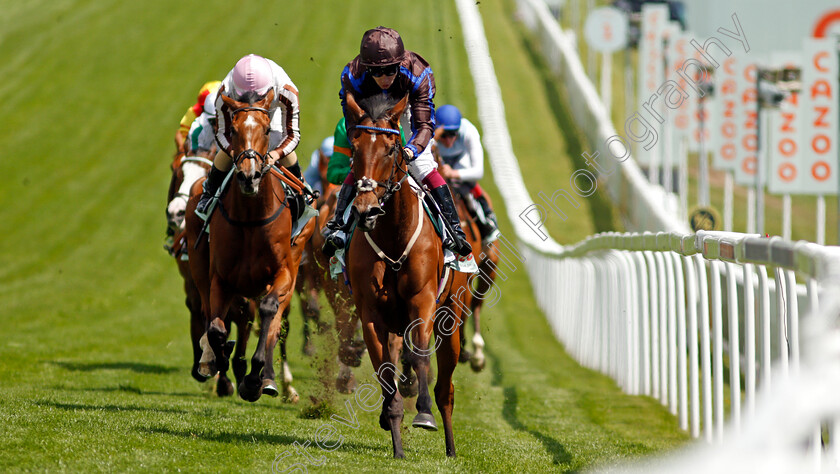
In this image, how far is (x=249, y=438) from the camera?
622cm

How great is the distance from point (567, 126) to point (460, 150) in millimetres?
23265

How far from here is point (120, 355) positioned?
1137 cm

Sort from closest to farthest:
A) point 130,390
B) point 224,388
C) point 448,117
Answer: point 224,388 → point 130,390 → point 448,117

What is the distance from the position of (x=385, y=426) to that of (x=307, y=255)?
3.88 meters

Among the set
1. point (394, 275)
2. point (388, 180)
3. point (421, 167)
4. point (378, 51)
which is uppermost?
point (378, 51)

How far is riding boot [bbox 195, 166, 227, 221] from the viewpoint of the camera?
7.32 metres

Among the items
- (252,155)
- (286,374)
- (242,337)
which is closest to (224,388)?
(242,337)

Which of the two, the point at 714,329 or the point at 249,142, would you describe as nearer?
the point at 714,329

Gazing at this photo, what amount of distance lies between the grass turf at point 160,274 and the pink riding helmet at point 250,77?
2.21 metres

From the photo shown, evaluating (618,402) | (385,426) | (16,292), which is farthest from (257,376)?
(16,292)

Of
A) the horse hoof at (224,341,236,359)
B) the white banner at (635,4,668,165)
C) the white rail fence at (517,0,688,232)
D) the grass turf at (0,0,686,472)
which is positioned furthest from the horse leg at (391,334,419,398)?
the white banner at (635,4,668,165)

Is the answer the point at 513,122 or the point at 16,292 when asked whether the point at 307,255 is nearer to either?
the point at 16,292

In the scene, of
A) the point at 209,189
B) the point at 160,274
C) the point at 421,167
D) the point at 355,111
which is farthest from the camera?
the point at 160,274

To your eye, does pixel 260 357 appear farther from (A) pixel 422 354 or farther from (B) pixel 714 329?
(B) pixel 714 329
